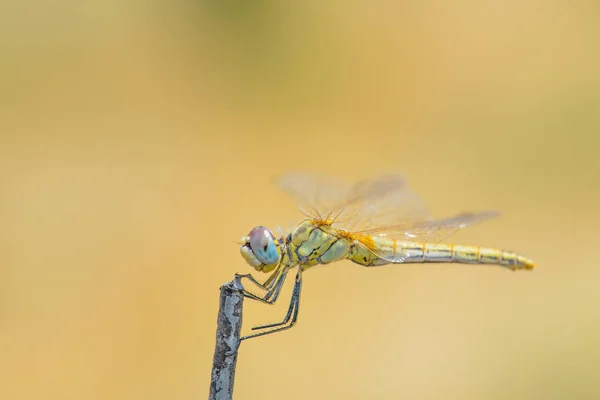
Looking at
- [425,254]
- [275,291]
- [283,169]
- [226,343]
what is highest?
[283,169]

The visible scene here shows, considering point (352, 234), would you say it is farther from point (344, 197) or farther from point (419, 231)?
point (419, 231)

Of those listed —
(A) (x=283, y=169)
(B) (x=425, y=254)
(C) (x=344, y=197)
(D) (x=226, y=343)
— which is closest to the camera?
Answer: (D) (x=226, y=343)

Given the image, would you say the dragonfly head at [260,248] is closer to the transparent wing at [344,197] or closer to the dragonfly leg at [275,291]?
the dragonfly leg at [275,291]

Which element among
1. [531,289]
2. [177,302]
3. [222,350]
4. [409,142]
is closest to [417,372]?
[531,289]

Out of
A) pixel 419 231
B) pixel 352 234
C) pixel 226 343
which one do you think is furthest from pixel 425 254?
pixel 226 343

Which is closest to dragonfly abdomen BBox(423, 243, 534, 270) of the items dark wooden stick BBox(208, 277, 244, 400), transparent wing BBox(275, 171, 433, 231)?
transparent wing BBox(275, 171, 433, 231)

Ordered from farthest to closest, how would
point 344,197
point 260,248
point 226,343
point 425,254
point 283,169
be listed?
point 283,169 < point 425,254 < point 344,197 < point 260,248 < point 226,343

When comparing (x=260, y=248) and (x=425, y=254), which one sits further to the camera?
(x=425, y=254)

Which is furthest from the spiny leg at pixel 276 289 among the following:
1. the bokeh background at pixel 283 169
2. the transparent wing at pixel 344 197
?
the bokeh background at pixel 283 169
